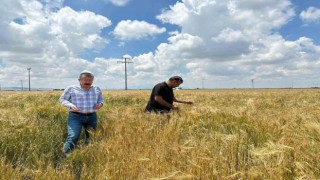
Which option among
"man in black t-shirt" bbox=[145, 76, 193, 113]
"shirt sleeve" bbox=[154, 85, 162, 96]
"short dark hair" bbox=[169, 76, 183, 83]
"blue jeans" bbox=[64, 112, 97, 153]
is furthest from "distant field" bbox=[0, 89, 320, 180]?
"short dark hair" bbox=[169, 76, 183, 83]

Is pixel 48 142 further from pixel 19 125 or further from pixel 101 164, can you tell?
pixel 101 164

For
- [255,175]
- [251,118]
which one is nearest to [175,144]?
[255,175]

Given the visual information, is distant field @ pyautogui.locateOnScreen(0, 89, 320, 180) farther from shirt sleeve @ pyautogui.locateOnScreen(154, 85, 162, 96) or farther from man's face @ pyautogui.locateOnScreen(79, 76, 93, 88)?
man's face @ pyautogui.locateOnScreen(79, 76, 93, 88)

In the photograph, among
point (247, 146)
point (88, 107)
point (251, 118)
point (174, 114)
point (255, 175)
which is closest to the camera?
point (255, 175)

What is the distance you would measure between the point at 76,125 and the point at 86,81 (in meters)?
0.86

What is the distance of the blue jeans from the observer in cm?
558

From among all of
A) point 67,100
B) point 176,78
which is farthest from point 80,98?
point 176,78

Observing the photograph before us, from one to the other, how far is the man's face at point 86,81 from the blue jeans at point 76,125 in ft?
1.92

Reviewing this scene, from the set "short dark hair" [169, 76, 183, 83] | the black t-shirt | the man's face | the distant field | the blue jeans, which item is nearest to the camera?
the distant field

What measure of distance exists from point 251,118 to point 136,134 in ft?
8.63

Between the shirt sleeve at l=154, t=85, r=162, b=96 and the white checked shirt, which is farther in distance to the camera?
Answer: the shirt sleeve at l=154, t=85, r=162, b=96

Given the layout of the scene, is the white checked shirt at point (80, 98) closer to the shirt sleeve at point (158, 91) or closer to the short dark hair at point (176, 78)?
the shirt sleeve at point (158, 91)

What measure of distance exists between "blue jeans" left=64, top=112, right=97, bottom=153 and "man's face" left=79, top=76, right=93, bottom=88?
23.0 inches

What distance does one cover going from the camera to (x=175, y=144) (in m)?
4.76
